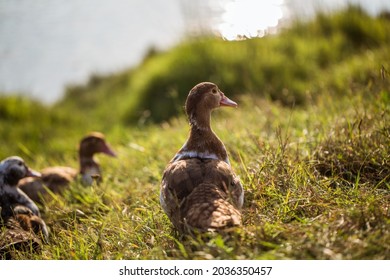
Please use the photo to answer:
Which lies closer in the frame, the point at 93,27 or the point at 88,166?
the point at 88,166

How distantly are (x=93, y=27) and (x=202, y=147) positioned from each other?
6027mm

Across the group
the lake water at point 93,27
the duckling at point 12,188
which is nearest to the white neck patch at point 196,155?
the duckling at point 12,188

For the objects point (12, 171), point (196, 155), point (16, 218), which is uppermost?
point (196, 155)

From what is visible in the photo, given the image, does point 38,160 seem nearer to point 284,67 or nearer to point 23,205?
point 23,205

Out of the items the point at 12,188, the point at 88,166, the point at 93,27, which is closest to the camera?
the point at 12,188

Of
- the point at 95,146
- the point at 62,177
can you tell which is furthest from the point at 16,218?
the point at 95,146

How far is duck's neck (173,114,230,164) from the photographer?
446 cm

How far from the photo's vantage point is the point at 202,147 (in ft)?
14.8

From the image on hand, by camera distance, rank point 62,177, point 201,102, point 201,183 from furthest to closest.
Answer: point 62,177, point 201,102, point 201,183

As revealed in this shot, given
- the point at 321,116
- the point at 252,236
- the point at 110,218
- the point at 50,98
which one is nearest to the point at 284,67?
the point at 321,116

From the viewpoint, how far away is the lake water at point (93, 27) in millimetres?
8305

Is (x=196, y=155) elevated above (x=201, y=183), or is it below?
above

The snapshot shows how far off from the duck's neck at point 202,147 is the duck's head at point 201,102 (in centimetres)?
9

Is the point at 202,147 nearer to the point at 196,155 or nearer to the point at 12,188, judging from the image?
the point at 196,155
